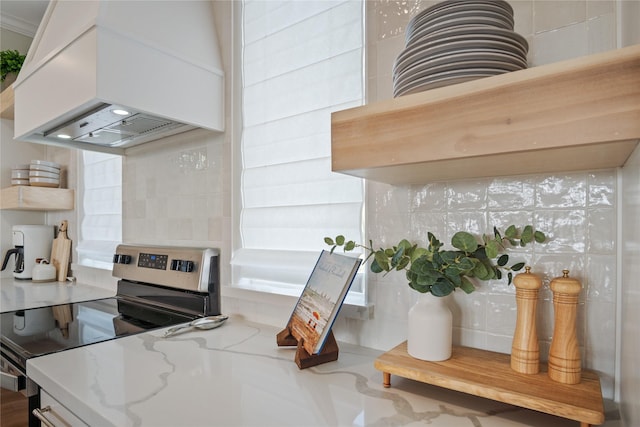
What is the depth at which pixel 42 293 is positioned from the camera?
6.86 feet

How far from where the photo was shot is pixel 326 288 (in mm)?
957

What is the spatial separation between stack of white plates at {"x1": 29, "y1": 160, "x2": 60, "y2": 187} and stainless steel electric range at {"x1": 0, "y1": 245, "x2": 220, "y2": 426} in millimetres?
1126

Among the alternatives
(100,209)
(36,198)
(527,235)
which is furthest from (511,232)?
(36,198)

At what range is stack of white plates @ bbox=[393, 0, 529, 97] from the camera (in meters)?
0.66

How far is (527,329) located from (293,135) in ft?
3.04

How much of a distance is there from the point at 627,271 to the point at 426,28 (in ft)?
1.86

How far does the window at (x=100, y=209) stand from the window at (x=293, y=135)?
1.14m

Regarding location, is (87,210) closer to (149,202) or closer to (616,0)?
(149,202)

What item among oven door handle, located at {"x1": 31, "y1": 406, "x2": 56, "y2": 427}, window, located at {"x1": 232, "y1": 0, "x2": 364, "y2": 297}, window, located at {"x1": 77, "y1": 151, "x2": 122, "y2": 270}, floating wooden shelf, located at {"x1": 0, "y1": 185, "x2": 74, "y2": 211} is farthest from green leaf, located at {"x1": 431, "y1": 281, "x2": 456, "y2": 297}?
floating wooden shelf, located at {"x1": 0, "y1": 185, "x2": 74, "y2": 211}

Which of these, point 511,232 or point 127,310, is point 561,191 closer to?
point 511,232

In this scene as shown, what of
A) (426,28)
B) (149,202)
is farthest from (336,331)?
(149,202)

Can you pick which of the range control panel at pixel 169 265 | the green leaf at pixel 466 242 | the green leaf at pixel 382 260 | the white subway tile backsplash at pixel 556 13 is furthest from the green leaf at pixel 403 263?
the range control panel at pixel 169 265

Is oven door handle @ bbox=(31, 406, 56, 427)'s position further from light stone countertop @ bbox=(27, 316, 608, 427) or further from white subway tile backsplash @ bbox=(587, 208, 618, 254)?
white subway tile backsplash @ bbox=(587, 208, 618, 254)

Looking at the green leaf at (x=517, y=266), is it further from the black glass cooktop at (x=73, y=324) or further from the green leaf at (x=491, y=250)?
the black glass cooktop at (x=73, y=324)
